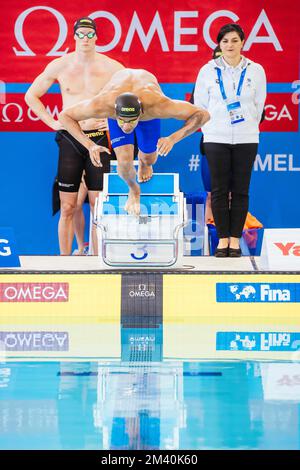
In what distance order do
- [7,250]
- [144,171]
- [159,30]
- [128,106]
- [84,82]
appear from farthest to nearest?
[159,30]
[84,82]
[144,171]
[7,250]
[128,106]

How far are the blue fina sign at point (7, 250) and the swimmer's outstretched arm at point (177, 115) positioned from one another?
1206mm

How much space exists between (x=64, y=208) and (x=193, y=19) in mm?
2300

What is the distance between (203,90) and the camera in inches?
277

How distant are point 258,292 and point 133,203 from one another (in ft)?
3.26

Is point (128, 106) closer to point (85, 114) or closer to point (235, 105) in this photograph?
point (85, 114)

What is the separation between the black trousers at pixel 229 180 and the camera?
696cm

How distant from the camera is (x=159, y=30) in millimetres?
8680

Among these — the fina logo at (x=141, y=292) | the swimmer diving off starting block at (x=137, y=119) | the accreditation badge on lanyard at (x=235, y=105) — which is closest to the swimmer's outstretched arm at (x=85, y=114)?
the swimmer diving off starting block at (x=137, y=119)

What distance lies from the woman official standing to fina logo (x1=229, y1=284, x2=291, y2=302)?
1034mm

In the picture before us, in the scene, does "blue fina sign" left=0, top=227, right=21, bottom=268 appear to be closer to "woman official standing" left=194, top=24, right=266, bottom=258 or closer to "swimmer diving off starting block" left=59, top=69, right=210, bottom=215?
"swimmer diving off starting block" left=59, top=69, right=210, bottom=215

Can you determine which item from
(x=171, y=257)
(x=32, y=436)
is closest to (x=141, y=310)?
(x=171, y=257)

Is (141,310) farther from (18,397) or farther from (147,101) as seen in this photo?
(18,397)

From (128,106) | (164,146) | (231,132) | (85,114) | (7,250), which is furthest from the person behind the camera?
(231,132)

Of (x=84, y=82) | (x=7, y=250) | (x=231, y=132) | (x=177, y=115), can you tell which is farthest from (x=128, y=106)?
(x=84, y=82)
